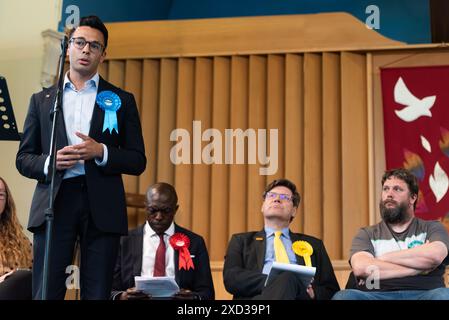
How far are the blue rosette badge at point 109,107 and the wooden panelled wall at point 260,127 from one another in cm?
270

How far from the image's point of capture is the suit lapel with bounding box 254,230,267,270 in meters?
3.81

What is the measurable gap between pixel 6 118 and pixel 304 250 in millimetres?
1591

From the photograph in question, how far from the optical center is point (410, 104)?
17.8 ft

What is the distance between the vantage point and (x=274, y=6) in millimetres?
7289

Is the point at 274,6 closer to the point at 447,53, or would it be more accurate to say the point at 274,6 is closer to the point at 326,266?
the point at 447,53

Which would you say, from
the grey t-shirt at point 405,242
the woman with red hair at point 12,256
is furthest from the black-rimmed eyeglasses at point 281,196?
the woman with red hair at point 12,256

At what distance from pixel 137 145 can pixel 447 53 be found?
128 inches

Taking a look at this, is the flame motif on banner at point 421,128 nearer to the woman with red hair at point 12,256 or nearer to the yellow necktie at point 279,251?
the yellow necktie at point 279,251

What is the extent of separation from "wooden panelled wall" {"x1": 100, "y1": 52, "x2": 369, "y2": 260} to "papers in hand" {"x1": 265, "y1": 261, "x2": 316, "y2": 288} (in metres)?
1.94

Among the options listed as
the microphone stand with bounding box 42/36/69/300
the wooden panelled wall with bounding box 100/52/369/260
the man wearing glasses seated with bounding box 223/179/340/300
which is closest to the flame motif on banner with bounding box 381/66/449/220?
the wooden panelled wall with bounding box 100/52/369/260

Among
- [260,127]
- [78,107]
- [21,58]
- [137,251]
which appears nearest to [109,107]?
[78,107]

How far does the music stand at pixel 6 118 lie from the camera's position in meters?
2.97

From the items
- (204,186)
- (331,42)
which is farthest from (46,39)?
(331,42)

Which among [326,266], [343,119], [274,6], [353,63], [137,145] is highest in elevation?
[274,6]
